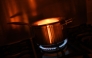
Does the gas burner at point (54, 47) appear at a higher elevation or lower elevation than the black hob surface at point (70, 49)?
higher

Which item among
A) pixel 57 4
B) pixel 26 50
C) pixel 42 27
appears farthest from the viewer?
pixel 57 4

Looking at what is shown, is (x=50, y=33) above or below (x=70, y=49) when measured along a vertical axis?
above

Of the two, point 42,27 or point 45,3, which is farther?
point 45,3

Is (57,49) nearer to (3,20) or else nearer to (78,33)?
(78,33)

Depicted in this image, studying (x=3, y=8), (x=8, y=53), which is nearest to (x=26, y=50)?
(x=8, y=53)

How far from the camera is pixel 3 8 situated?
0.84 meters

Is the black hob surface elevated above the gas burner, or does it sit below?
below

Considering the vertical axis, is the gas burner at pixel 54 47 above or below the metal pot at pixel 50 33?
below

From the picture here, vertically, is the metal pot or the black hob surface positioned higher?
the metal pot

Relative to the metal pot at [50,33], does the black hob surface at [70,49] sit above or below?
below

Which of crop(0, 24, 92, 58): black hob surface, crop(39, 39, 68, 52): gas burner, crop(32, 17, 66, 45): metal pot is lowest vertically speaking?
crop(0, 24, 92, 58): black hob surface

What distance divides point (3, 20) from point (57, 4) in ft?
1.33

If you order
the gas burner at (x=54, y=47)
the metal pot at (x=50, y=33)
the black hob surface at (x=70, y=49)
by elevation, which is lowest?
the black hob surface at (x=70, y=49)

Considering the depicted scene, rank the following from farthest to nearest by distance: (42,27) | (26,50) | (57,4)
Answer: (57,4), (26,50), (42,27)
